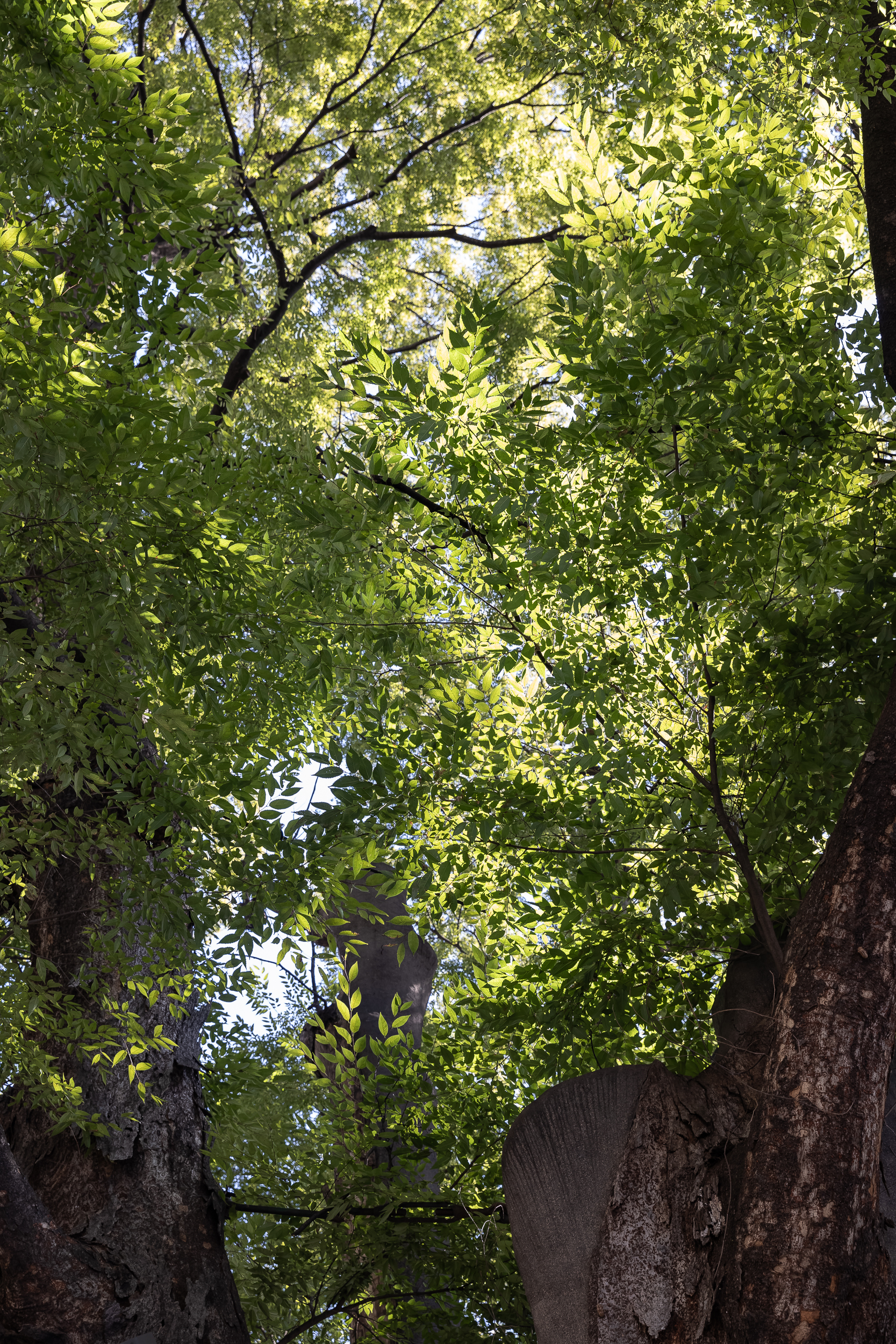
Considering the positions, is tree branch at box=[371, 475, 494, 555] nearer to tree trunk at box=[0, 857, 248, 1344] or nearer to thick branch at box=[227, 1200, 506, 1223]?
tree trunk at box=[0, 857, 248, 1344]

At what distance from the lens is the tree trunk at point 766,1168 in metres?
2.62

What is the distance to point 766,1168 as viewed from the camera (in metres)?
2.77

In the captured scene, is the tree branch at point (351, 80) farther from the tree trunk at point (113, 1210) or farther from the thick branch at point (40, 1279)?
the thick branch at point (40, 1279)

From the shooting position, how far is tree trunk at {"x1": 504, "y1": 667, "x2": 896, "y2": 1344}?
262 centimetres

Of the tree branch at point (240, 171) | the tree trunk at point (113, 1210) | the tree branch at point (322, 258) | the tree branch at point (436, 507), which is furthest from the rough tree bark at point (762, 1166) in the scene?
the tree branch at point (240, 171)

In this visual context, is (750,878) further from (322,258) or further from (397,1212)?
(322,258)

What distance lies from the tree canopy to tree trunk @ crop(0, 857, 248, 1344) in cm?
16

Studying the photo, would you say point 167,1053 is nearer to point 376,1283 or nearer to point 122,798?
point 376,1283

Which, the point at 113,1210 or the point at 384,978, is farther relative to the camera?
the point at 384,978

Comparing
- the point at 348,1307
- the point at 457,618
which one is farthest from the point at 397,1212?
the point at 457,618

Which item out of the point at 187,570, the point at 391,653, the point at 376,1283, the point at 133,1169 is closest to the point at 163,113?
the point at 187,570

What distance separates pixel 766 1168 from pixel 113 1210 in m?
2.80

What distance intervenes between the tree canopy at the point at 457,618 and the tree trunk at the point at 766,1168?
42 centimetres

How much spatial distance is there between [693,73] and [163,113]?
8.34ft
